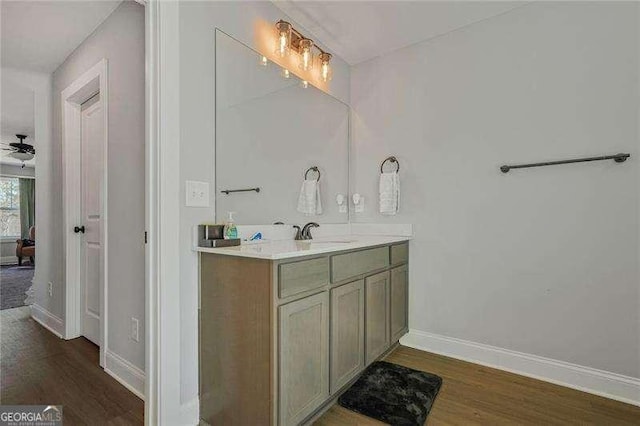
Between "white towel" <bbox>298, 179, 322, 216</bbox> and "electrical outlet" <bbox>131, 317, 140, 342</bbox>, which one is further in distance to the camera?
"white towel" <bbox>298, 179, 322, 216</bbox>

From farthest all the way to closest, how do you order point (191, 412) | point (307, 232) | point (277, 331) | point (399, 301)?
point (399, 301)
point (307, 232)
point (191, 412)
point (277, 331)

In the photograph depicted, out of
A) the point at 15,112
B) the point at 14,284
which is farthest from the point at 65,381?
the point at 14,284

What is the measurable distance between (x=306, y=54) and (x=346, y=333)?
1895mm

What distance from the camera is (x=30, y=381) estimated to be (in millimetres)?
1817

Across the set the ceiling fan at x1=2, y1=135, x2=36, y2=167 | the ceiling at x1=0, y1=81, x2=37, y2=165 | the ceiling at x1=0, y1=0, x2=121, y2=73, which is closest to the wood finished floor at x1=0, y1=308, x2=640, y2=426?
the ceiling at x1=0, y1=0, x2=121, y2=73

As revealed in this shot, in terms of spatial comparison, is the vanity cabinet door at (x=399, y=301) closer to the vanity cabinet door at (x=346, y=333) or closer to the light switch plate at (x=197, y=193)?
the vanity cabinet door at (x=346, y=333)

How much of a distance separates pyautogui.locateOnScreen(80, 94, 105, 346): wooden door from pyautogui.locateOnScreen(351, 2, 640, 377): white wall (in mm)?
2290

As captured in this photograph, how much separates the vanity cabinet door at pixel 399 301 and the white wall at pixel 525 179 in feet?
0.27

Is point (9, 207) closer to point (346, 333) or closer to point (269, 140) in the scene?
point (269, 140)

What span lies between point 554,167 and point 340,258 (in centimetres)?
146

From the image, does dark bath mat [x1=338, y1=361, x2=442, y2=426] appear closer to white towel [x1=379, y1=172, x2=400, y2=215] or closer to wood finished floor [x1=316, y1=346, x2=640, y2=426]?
wood finished floor [x1=316, y1=346, x2=640, y2=426]

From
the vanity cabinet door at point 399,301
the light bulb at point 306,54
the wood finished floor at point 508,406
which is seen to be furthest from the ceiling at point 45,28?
the wood finished floor at point 508,406

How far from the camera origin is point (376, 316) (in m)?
1.92

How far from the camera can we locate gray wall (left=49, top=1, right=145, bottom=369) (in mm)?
1744
